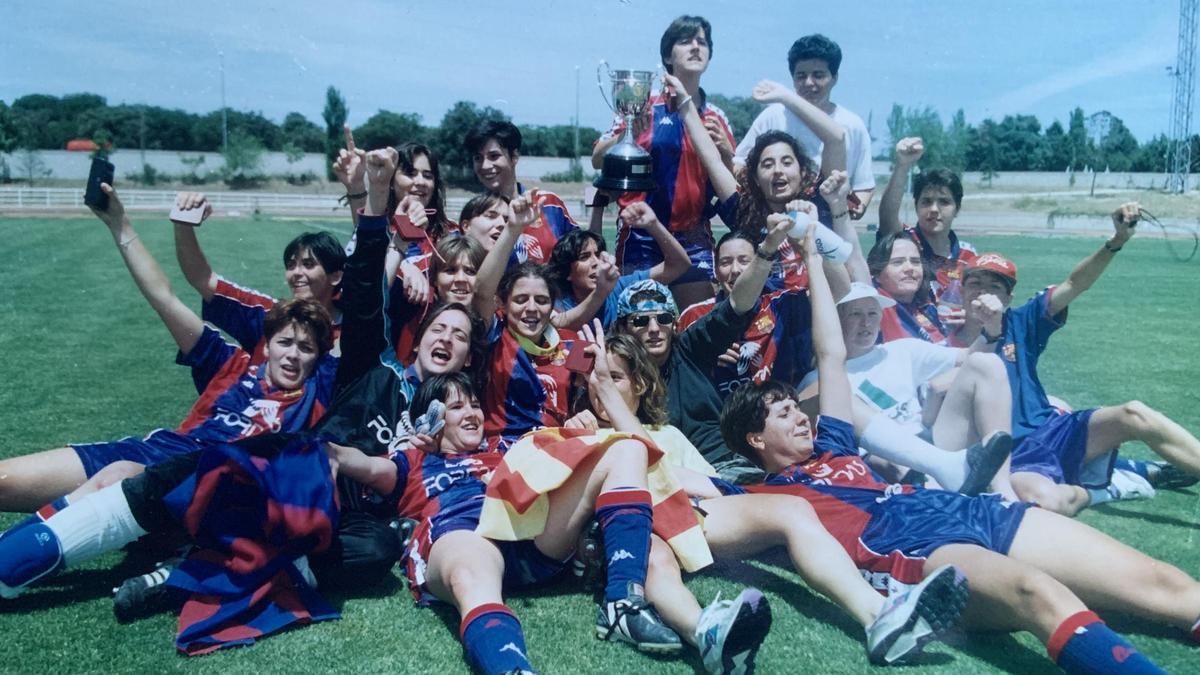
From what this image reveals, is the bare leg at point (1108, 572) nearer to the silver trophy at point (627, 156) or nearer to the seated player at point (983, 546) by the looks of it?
the seated player at point (983, 546)

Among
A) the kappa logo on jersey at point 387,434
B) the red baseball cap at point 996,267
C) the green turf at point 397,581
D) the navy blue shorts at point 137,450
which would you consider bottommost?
the green turf at point 397,581

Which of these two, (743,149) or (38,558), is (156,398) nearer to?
(38,558)

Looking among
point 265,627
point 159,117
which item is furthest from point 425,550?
point 159,117

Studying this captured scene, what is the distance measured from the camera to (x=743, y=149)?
247 inches

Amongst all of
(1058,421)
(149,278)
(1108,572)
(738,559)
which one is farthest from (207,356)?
(1058,421)

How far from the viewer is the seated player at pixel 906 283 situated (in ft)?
17.9

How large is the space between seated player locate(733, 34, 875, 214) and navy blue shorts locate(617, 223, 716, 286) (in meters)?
0.55

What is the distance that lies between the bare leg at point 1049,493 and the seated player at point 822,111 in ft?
6.93

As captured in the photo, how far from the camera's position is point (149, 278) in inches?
162

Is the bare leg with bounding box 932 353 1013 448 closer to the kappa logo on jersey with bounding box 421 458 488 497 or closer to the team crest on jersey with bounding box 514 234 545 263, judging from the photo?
the kappa logo on jersey with bounding box 421 458 488 497

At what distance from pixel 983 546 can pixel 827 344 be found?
4.09 ft

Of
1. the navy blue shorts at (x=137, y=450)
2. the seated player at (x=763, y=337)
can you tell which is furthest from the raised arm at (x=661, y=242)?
the navy blue shorts at (x=137, y=450)

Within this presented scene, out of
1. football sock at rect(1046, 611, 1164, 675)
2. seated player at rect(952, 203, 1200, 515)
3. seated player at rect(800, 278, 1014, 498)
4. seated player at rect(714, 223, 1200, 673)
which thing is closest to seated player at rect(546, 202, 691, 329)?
seated player at rect(714, 223, 1200, 673)

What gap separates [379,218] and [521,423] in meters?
1.14
